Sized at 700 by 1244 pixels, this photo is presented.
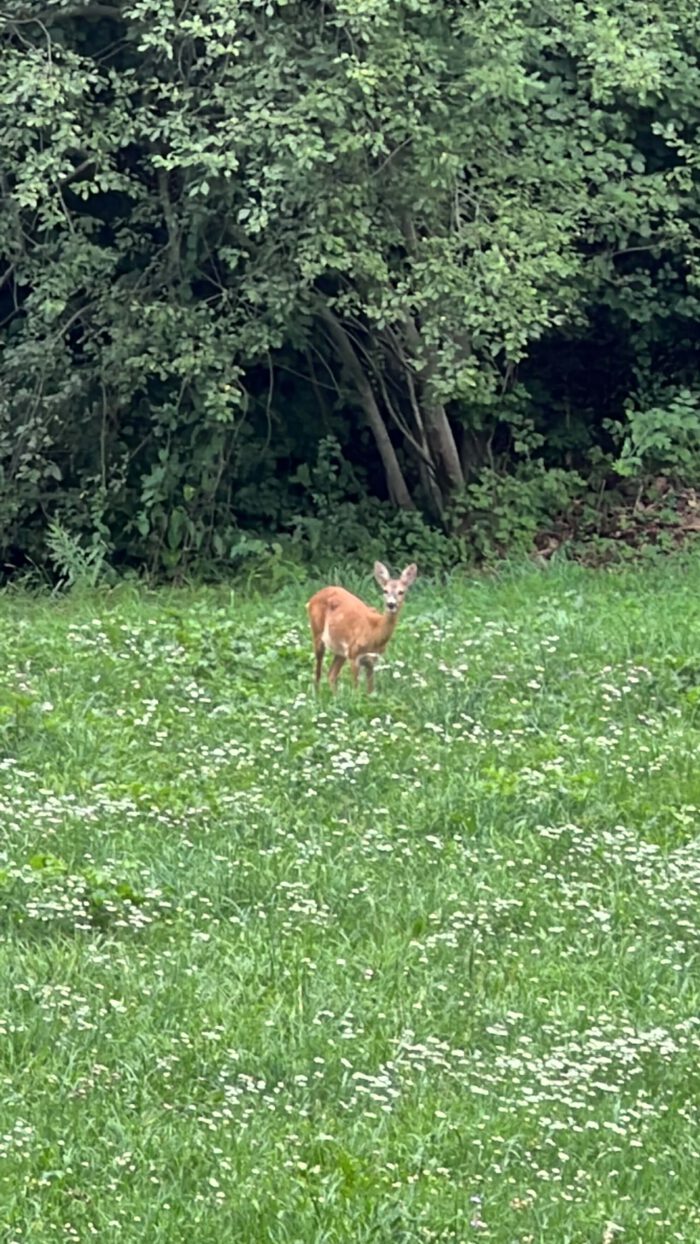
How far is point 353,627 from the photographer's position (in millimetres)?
10617

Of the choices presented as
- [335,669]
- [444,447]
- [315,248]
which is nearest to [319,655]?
[335,669]

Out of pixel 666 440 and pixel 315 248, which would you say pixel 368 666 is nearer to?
pixel 315 248

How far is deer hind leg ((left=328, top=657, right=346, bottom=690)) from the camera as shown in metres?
10.5

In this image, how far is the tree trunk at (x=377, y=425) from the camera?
1705 cm

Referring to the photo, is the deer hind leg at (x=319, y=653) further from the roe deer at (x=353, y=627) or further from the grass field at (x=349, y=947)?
the grass field at (x=349, y=947)

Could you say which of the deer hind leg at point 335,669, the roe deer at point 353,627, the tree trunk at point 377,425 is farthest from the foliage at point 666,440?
the deer hind leg at point 335,669

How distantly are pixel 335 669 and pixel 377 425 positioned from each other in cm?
719

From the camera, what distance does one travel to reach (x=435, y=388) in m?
15.4

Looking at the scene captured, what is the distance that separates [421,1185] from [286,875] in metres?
2.39

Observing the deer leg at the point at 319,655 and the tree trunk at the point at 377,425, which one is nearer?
the deer leg at the point at 319,655

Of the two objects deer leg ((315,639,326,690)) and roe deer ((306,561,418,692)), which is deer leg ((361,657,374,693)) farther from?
deer leg ((315,639,326,690))

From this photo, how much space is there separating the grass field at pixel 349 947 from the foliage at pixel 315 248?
4.13 meters

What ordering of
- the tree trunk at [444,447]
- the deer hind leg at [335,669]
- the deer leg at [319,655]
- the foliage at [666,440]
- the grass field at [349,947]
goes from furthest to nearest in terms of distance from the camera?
the foliage at [666,440], the tree trunk at [444,447], the deer leg at [319,655], the deer hind leg at [335,669], the grass field at [349,947]

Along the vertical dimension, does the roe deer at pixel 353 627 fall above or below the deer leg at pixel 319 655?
above
